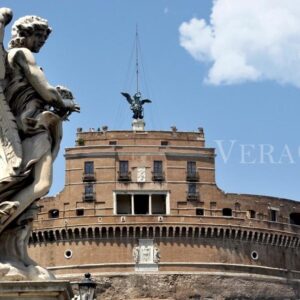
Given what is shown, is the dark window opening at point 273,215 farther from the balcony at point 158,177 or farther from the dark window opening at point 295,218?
the balcony at point 158,177

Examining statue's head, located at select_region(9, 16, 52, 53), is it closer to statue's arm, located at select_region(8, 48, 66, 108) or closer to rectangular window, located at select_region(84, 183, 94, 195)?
statue's arm, located at select_region(8, 48, 66, 108)

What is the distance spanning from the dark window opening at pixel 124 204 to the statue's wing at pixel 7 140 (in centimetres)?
6474

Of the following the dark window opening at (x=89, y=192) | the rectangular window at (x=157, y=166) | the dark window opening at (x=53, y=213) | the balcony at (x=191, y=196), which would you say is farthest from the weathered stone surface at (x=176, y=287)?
the rectangular window at (x=157, y=166)

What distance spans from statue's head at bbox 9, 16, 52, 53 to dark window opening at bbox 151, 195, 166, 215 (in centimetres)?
6459

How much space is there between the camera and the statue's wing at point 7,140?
A: 5523 mm

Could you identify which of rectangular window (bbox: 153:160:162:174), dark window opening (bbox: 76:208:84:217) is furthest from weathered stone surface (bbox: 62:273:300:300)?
rectangular window (bbox: 153:160:162:174)

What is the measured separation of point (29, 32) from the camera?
5.89m

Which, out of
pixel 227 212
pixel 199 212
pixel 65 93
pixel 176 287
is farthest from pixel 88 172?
pixel 65 93

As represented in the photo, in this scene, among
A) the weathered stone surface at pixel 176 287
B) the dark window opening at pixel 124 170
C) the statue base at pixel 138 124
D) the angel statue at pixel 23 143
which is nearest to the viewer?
the angel statue at pixel 23 143

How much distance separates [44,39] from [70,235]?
63.8 meters

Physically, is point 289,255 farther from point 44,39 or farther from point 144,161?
point 44,39

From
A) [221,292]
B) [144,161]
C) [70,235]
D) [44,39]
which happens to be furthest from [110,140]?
[44,39]

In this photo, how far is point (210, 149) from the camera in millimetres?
71125

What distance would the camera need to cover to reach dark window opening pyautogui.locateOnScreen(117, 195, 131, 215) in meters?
70.3
